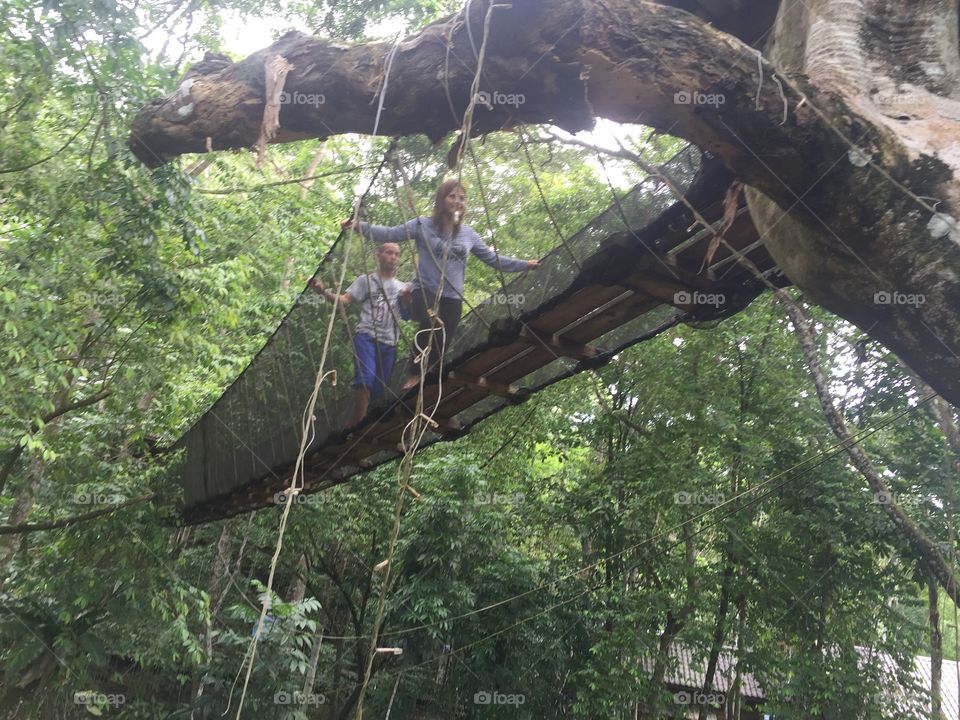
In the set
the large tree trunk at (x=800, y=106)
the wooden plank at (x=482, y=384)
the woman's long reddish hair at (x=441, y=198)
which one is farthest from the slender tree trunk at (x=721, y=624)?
the large tree trunk at (x=800, y=106)

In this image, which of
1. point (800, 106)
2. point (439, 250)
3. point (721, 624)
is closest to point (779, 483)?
point (721, 624)

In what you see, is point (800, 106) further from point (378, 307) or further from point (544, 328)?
point (378, 307)

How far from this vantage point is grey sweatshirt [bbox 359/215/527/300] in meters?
2.55

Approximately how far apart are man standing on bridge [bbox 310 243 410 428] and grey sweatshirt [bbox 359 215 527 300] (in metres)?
0.15

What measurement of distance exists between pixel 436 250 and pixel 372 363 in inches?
23.8

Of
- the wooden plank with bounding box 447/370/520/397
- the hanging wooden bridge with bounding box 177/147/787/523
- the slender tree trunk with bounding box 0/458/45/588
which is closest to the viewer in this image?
the hanging wooden bridge with bounding box 177/147/787/523

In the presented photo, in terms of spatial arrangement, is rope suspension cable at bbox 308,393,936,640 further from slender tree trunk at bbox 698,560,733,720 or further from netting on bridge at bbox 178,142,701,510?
netting on bridge at bbox 178,142,701,510

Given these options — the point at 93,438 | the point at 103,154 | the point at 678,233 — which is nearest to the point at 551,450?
the point at 93,438

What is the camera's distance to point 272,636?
16.6 ft

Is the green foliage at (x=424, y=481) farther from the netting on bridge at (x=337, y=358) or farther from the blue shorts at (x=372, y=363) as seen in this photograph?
the blue shorts at (x=372, y=363)

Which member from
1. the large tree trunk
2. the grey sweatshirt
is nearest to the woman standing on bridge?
the grey sweatshirt

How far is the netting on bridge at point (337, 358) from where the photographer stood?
2139mm

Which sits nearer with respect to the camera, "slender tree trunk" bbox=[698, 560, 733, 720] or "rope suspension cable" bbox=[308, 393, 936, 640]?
"rope suspension cable" bbox=[308, 393, 936, 640]

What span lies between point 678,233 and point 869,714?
150 inches
